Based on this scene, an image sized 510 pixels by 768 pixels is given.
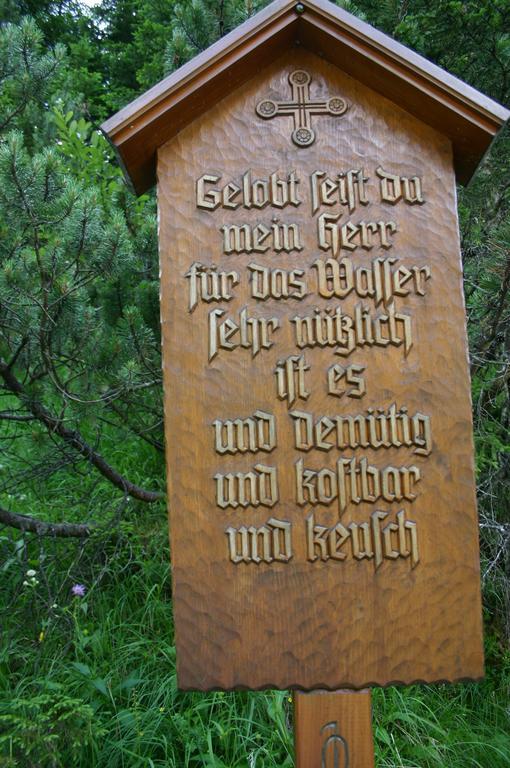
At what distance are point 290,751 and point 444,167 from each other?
2431 mm

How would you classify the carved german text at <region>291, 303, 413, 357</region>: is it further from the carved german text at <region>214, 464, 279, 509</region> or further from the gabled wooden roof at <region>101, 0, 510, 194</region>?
the gabled wooden roof at <region>101, 0, 510, 194</region>

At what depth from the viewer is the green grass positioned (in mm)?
3086

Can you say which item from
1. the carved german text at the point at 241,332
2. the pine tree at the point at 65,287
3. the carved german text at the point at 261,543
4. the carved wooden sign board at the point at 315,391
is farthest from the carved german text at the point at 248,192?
the pine tree at the point at 65,287

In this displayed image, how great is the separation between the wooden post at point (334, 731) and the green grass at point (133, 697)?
3.84ft

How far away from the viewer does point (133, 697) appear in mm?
3383

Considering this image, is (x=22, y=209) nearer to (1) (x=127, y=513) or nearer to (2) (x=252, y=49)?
(2) (x=252, y=49)

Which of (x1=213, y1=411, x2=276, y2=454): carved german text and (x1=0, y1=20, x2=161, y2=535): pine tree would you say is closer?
(x1=213, y1=411, x2=276, y2=454): carved german text

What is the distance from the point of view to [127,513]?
412cm

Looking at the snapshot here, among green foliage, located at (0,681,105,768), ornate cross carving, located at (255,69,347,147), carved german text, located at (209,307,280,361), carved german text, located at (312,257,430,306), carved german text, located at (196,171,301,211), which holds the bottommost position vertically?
green foliage, located at (0,681,105,768)

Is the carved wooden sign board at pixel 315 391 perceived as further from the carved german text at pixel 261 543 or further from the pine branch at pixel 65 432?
the pine branch at pixel 65 432

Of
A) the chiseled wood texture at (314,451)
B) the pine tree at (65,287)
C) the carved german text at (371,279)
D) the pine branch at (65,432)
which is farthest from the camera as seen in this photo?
the pine branch at (65,432)

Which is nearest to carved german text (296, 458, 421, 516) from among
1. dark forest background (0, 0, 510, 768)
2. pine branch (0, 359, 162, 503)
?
dark forest background (0, 0, 510, 768)

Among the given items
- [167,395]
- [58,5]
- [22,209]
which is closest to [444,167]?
[167,395]

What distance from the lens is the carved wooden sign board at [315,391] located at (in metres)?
1.87
